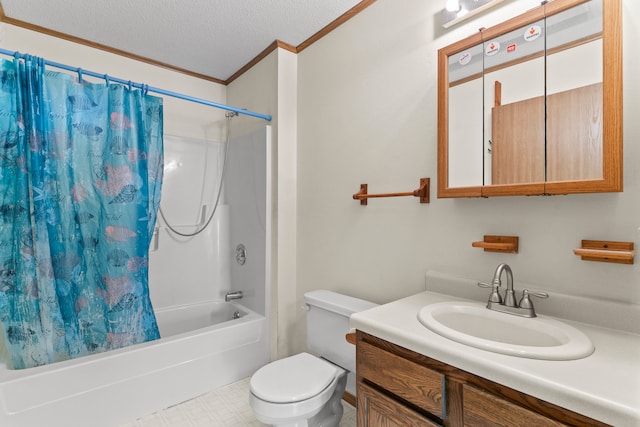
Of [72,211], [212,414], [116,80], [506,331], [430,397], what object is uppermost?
[116,80]

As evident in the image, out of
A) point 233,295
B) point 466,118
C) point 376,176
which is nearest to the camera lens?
point 466,118

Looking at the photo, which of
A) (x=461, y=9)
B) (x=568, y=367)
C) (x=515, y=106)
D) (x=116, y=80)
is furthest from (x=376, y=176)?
(x=116, y=80)

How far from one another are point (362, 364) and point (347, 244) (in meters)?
0.89

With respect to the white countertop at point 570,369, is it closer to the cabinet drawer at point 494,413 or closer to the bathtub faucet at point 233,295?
the cabinet drawer at point 494,413

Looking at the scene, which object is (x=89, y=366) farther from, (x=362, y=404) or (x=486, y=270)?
(x=486, y=270)

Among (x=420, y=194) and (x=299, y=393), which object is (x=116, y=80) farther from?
(x=299, y=393)

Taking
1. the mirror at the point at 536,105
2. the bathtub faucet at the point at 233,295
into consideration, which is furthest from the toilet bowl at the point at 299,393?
the bathtub faucet at the point at 233,295

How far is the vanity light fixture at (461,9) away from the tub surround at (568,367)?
1.22 metres

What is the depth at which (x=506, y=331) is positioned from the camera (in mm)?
1148

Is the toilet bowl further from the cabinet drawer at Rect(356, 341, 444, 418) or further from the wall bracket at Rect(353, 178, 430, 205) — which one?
the wall bracket at Rect(353, 178, 430, 205)

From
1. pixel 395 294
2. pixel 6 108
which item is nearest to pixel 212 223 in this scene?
pixel 6 108

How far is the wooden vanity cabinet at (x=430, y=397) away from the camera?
0.77m

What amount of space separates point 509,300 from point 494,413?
0.47 metres

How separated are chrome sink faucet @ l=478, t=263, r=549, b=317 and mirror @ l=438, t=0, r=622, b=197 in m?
0.31
